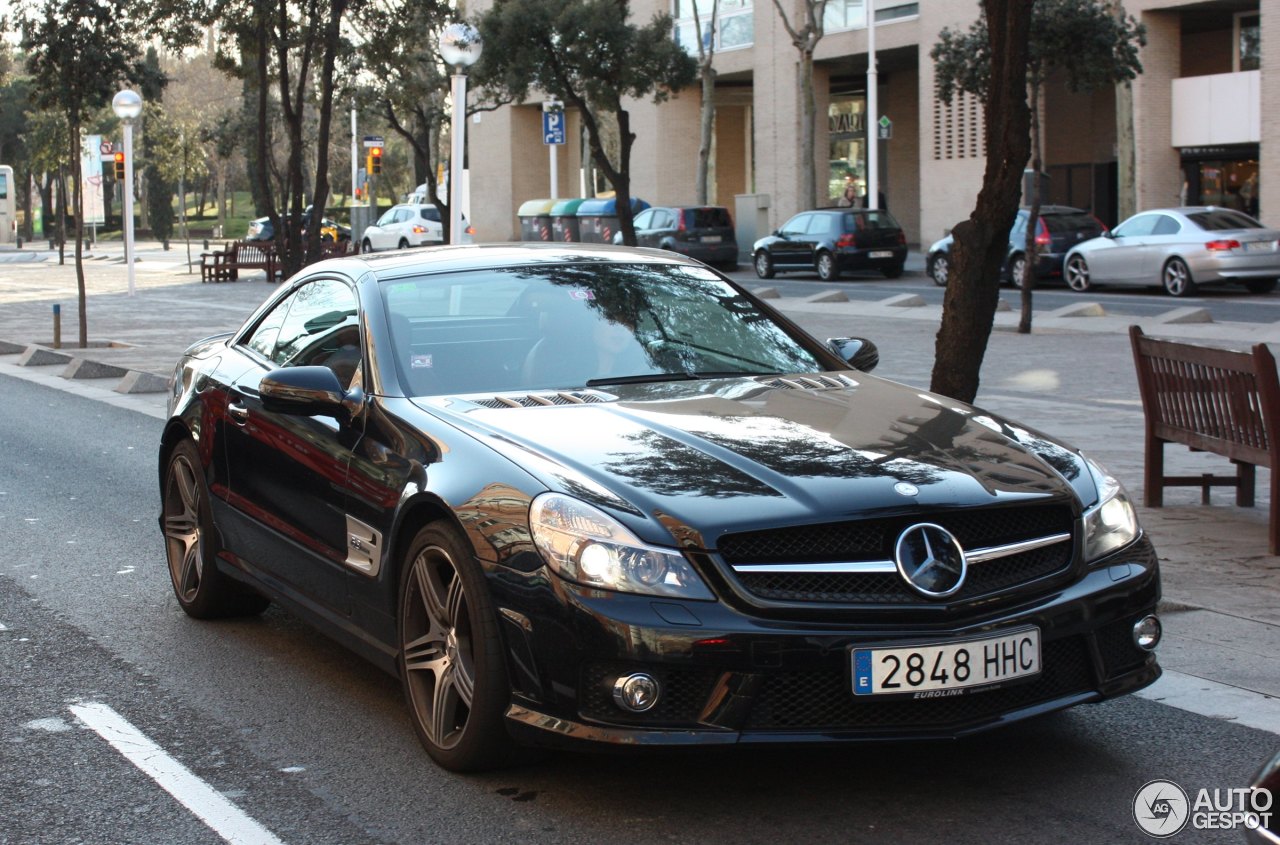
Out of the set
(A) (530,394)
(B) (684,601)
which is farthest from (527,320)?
(B) (684,601)

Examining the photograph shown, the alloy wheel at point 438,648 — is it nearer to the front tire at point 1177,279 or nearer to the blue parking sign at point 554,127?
the front tire at point 1177,279

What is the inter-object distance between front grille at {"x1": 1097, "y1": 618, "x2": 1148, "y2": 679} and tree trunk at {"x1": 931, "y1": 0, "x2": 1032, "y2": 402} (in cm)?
393

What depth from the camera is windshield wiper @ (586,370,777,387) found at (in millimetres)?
5465

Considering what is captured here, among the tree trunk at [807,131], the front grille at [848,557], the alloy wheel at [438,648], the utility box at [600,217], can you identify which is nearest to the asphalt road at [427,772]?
the alloy wheel at [438,648]

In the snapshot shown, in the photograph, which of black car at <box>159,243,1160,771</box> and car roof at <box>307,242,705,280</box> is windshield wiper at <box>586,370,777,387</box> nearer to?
black car at <box>159,243,1160,771</box>

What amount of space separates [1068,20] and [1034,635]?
24062mm

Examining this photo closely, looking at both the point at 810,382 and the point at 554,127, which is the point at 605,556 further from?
the point at 554,127

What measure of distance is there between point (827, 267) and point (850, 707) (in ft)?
104

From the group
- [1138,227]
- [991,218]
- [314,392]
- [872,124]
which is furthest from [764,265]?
[314,392]

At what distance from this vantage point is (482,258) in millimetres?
6066

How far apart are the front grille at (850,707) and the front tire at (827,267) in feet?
103

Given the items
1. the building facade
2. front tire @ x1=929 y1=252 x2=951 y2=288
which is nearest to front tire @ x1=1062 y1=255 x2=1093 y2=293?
front tire @ x1=929 y1=252 x2=951 y2=288

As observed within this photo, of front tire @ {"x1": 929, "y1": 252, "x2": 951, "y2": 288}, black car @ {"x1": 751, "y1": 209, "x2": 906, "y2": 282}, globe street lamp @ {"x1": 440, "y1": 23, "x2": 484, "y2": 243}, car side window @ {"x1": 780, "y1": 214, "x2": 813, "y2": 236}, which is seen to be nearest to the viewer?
globe street lamp @ {"x1": 440, "y1": 23, "x2": 484, "y2": 243}

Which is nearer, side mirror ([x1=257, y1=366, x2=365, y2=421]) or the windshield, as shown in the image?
side mirror ([x1=257, y1=366, x2=365, y2=421])
